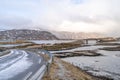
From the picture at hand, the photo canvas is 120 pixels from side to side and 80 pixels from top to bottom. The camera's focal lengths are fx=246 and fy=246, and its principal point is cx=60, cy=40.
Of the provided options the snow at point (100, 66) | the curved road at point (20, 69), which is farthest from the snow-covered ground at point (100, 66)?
the curved road at point (20, 69)

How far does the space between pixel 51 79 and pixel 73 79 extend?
2.41m

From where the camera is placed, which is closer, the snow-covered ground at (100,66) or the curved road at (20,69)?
the curved road at (20,69)

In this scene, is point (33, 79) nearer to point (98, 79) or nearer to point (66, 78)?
point (66, 78)

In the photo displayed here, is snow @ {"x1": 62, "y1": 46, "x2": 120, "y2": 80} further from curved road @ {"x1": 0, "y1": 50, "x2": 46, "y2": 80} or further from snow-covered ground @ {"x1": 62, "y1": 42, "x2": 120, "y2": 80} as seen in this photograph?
curved road @ {"x1": 0, "y1": 50, "x2": 46, "y2": 80}

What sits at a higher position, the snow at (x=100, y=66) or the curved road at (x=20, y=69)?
the curved road at (x=20, y=69)

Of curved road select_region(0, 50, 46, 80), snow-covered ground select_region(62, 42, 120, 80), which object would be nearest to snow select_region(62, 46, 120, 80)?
snow-covered ground select_region(62, 42, 120, 80)

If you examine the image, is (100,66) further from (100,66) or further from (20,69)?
(20,69)

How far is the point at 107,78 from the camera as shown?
2961 cm

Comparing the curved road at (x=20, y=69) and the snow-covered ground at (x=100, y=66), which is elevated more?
the curved road at (x=20, y=69)

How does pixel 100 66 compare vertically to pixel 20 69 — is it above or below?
below

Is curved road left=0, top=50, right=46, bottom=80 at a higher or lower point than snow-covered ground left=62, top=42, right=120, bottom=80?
higher

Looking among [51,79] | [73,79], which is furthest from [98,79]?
[51,79]

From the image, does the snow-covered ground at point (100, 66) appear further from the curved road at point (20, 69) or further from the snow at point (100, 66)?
the curved road at point (20, 69)

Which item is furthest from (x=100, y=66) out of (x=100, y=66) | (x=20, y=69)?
(x=20, y=69)
